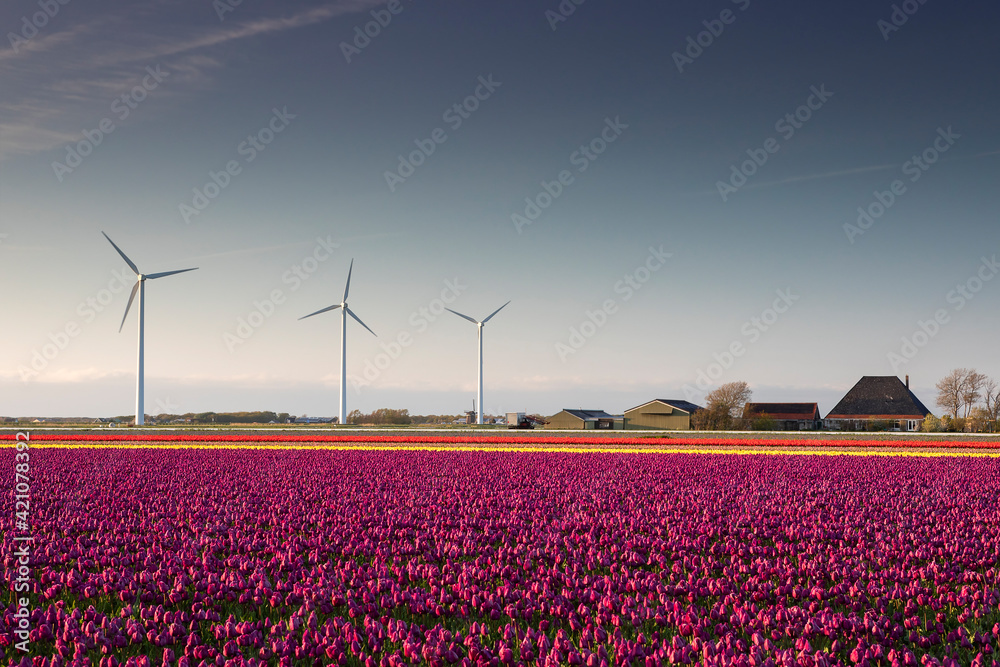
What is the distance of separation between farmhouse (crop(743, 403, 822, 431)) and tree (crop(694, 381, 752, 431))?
1221 centimetres

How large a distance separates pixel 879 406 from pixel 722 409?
3584 centimetres

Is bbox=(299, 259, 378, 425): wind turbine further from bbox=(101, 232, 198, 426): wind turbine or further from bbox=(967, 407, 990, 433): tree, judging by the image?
bbox=(967, 407, 990, 433): tree

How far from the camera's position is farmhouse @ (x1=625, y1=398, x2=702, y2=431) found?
262 ft

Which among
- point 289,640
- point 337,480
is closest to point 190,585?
point 289,640

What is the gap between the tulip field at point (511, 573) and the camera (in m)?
5.91

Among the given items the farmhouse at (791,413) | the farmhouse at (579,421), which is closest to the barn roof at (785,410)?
the farmhouse at (791,413)

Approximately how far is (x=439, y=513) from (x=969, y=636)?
7886mm

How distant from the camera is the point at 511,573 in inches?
313

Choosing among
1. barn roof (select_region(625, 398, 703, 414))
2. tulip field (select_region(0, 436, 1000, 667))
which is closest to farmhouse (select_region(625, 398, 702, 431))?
barn roof (select_region(625, 398, 703, 414))

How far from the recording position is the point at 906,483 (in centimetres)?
1730

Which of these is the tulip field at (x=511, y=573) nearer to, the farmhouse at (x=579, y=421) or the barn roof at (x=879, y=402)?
the farmhouse at (x=579, y=421)

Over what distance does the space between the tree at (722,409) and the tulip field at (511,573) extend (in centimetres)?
4813

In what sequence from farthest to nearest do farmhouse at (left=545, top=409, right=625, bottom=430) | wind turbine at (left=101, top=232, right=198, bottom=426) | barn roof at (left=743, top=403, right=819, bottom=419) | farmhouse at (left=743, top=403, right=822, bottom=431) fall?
barn roof at (left=743, top=403, right=819, bottom=419), farmhouse at (left=545, top=409, right=625, bottom=430), farmhouse at (left=743, top=403, right=822, bottom=431), wind turbine at (left=101, top=232, right=198, bottom=426)

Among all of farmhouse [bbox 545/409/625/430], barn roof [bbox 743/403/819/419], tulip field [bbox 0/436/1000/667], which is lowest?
farmhouse [bbox 545/409/625/430]
